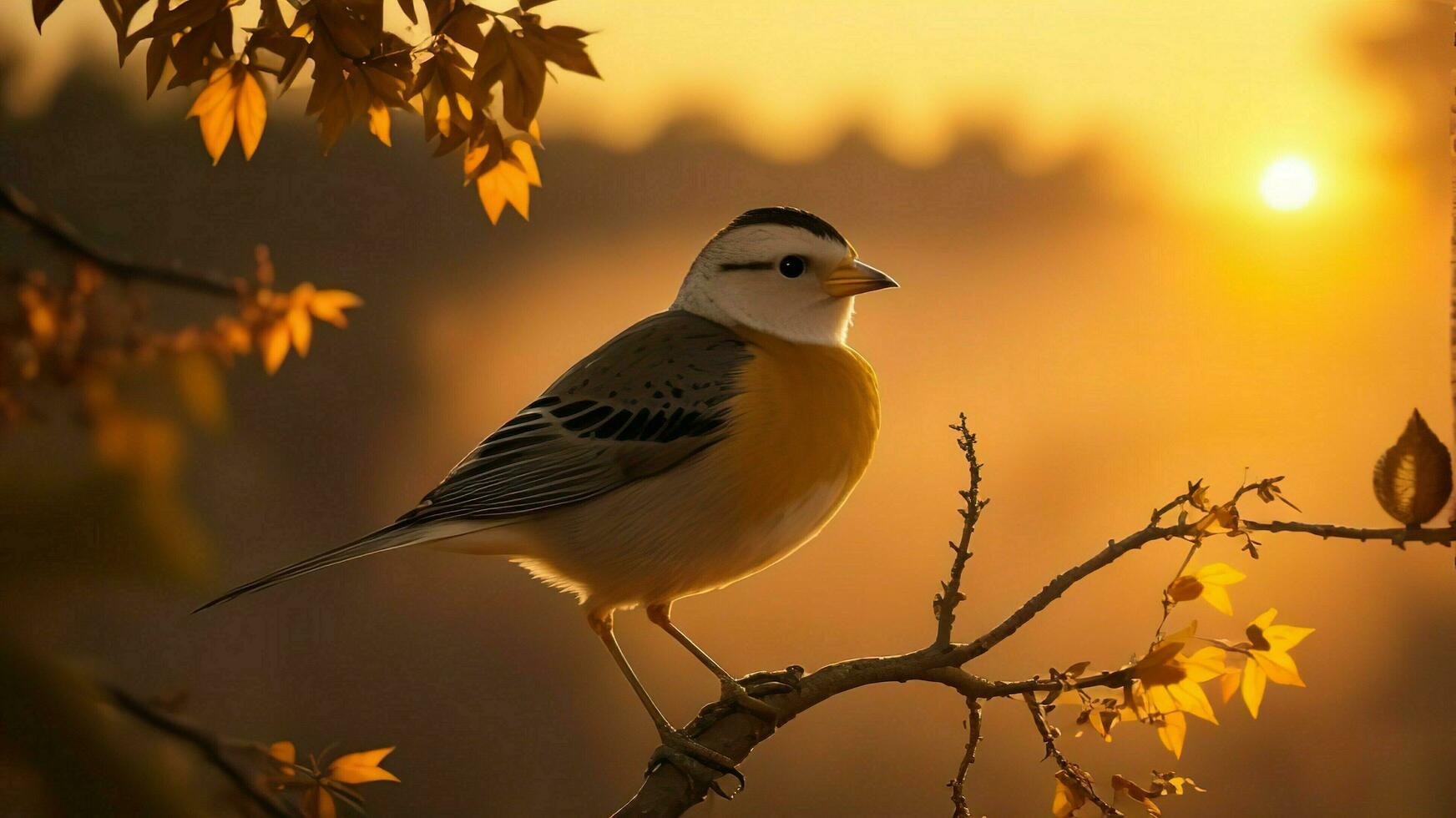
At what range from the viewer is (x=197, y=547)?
3.72 ft

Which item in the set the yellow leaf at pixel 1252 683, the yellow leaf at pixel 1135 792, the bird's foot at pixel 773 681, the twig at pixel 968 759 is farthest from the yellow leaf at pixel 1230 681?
the bird's foot at pixel 773 681

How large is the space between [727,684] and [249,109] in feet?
2.53

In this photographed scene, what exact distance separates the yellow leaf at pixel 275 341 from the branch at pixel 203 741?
0.49 metres

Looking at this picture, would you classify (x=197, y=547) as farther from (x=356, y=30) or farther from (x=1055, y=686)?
(x=1055, y=686)

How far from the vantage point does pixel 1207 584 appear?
3.89 ft

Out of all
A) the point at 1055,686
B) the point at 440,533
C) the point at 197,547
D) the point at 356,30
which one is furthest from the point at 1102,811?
the point at 356,30

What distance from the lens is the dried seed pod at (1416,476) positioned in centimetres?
113

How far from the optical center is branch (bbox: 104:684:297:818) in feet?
2.94

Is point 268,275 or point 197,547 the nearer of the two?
point 197,547

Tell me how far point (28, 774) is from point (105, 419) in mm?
468

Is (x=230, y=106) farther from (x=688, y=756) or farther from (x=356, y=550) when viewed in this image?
(x=688, y=756)

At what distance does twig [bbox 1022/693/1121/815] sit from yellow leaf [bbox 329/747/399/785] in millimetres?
612

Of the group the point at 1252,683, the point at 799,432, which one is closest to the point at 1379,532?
the point at 1252,683

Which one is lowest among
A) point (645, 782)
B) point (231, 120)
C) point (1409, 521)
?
point (645, 782)
